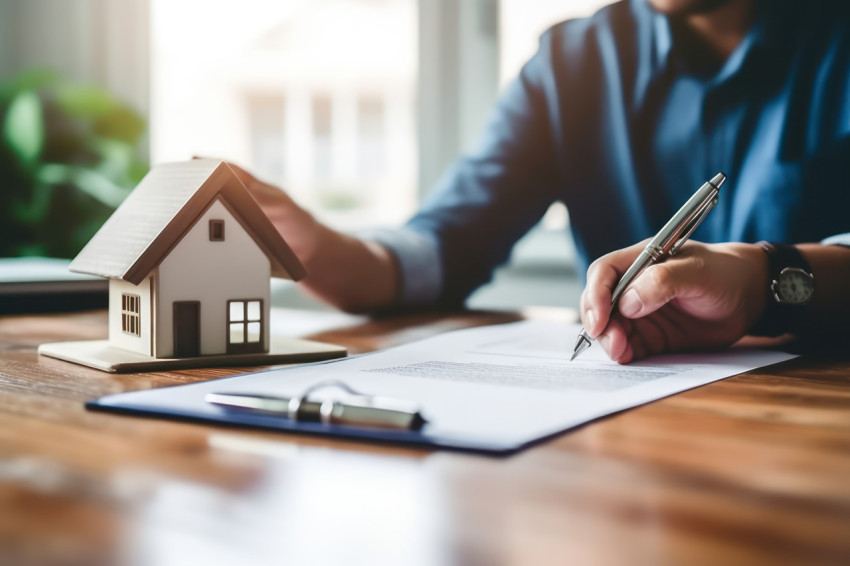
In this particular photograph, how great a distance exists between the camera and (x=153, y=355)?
647 millimetres

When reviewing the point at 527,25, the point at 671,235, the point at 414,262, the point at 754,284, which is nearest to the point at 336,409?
the point at 671,235

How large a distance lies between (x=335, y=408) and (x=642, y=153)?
1.15 meters

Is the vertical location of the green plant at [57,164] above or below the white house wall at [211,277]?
above

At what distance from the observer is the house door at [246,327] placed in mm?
678

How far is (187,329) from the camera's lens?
653mm

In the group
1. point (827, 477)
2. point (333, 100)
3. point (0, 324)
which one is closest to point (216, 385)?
point (827, 477)

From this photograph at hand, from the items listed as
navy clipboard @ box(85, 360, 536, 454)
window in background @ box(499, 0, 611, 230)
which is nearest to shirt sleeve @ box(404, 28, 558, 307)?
window in background @ box(499, 0, 611, 230)

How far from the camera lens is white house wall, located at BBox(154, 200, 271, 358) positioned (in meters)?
0.64

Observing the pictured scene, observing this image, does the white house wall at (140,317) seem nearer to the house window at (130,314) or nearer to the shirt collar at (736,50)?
the house window at (130,314)

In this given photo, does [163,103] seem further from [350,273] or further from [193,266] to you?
[193,266]

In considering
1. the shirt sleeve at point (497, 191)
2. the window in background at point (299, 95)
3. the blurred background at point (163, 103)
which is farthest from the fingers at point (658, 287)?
the window in background at point (299, 95)

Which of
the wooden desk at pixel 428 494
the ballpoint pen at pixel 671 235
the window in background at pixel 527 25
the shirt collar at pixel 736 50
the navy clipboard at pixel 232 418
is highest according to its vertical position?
the window in background at pixel 527 25

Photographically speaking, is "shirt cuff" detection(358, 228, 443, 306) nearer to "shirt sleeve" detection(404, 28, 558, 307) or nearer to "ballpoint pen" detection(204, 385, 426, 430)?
"shirt sleeve" detection(404, 28, 558, 307)

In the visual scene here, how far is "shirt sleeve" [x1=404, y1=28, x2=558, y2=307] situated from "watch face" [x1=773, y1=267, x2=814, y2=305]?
636 millimetres
